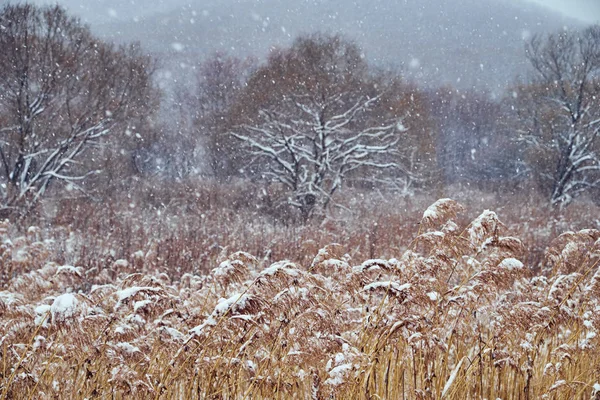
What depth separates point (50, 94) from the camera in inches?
557

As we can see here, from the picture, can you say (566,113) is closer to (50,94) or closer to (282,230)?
(282,230)

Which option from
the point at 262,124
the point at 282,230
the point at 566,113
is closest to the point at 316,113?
the point at 262,124

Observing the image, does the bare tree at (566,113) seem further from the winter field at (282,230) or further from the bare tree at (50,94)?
the bare tree at (50,94)

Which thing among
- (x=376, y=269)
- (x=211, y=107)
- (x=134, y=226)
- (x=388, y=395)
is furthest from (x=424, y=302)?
(x=211, y=107)

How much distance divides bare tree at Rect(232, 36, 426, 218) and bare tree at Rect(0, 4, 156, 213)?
15.2 feet

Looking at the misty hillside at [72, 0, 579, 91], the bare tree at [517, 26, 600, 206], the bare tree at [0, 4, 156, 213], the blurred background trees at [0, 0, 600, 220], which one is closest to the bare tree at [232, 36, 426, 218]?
the blurred background trees at [0, 0, 600, 220]

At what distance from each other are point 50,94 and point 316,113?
901cm

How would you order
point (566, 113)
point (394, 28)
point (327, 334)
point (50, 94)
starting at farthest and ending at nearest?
point (394, 28), point (566, 113), point (50, 94), point (327, 334)

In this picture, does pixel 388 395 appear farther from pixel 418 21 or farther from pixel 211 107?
pixel 418 21

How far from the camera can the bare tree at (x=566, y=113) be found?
19641mm

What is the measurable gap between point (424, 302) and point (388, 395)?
0.68 metres

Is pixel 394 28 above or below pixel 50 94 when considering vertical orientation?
above

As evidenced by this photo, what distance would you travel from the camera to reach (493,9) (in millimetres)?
116562

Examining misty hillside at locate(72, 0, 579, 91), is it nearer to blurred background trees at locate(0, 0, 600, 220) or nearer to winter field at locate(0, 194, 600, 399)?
blurred background trees at locate(0, 0, 600, 220)
